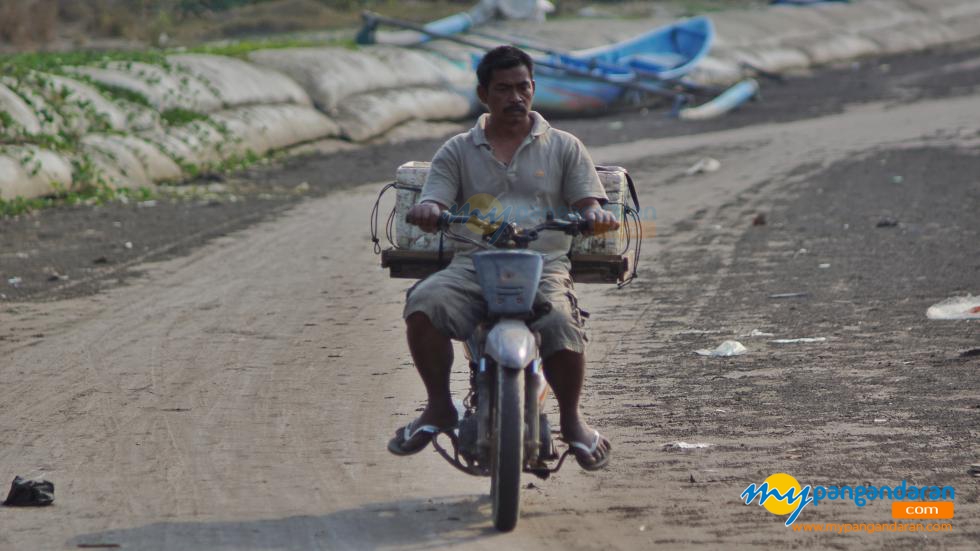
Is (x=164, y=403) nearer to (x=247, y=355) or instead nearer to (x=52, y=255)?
(x=247, y=355)

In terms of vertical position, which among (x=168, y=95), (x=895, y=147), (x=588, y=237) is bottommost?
(x=895, y=147)

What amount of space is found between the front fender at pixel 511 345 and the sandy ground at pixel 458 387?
0.60m

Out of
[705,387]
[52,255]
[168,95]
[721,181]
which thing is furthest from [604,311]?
[168,95]

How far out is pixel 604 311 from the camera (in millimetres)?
9508

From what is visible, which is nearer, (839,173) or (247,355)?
(247,355)

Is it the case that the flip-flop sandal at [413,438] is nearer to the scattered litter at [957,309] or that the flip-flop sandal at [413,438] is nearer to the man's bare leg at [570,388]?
the man's bare leg at [570,388]

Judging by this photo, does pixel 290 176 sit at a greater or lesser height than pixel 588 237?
lesser

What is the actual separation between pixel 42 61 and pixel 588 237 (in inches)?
583

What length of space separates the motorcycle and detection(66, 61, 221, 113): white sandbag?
14069mm

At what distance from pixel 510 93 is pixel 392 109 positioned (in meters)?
17.9

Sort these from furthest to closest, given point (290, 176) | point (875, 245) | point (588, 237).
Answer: point (290, 176) < point (875, 245) < point (588, 237)

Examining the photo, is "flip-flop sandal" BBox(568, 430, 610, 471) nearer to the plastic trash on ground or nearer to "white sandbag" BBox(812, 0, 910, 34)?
the plastic trash on ground

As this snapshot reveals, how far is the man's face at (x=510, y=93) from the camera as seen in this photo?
5.25 m

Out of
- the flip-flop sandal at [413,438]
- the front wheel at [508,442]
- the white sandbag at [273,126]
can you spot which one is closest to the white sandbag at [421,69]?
the white sandbag at [273,126]
